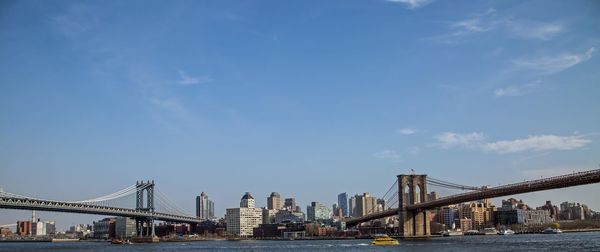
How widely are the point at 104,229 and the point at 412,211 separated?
12317cm

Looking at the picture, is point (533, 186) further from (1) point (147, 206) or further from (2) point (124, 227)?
(2) point (124, 227)

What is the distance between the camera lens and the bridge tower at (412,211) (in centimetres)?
8838

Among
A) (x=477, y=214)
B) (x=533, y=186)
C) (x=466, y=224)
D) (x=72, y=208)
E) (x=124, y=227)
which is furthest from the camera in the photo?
(x=124, y=227)

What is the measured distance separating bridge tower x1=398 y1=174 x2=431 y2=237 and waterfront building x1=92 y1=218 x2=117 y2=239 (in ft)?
342

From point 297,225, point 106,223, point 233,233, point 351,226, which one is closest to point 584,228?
point 351,226

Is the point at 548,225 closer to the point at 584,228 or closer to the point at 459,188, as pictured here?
the point at 584,228

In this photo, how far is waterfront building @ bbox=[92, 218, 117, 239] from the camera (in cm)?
17711

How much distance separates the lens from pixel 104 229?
189125 millimetres

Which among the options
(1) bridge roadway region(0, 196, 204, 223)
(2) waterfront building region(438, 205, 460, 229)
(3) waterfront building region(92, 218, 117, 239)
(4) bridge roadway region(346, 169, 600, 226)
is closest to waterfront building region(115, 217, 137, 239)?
(3) waterfront building region(92, 218, 117, 239)

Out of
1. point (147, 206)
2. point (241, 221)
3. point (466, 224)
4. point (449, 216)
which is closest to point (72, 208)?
point (147, 206)

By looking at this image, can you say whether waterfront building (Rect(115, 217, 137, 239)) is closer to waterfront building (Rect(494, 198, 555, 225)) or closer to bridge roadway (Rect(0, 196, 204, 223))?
bridge roadway (Rect(0, 196, 204, 223))

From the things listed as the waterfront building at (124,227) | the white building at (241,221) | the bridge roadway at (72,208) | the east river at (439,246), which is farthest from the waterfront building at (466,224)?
the waterfront building at (124,227)

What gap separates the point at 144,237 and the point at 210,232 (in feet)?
141

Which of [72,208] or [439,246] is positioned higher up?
[72,208]
